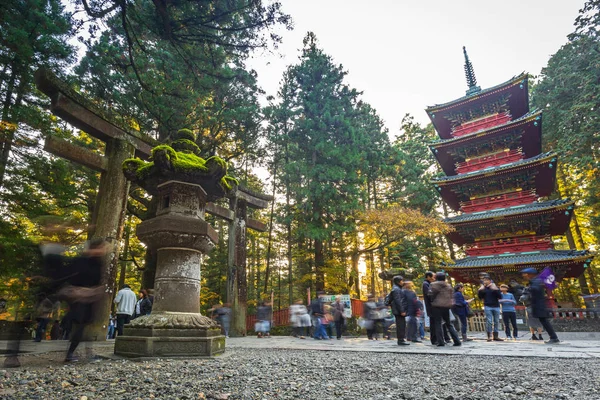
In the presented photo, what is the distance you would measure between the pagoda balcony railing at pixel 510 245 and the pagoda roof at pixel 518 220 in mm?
375

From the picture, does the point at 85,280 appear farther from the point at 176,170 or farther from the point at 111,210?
the point at 111,210

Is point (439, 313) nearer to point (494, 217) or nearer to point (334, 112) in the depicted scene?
point (494, 217)

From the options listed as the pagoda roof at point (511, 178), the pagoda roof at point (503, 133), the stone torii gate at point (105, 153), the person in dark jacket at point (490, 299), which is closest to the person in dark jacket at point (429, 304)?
the person in dark jacket at point (490, 299)

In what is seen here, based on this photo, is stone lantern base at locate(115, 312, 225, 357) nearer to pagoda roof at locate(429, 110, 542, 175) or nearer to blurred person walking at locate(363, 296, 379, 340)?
blurred person walking at locate(363, 296, 379, 340)

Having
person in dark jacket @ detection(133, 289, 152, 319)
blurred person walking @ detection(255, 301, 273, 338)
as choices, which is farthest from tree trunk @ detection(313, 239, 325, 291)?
person in dark jacket @ detection(133, 289, 152, 319)

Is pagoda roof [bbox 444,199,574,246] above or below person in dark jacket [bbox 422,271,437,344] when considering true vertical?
above

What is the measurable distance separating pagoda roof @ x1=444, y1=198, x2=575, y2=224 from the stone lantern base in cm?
1623

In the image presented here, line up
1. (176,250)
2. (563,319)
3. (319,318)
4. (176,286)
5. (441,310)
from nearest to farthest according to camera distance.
Result: (176,286) → (176,250) → (441,310) → (319,318) → (563,319)

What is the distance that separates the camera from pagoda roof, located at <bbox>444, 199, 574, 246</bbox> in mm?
15172

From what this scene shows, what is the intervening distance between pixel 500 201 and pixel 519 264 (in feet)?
13.0


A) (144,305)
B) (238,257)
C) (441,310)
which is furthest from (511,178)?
(144,305)

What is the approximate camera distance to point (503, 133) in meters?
18.0

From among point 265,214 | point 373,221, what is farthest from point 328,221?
point 265,214

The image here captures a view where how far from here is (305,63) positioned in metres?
20.4
